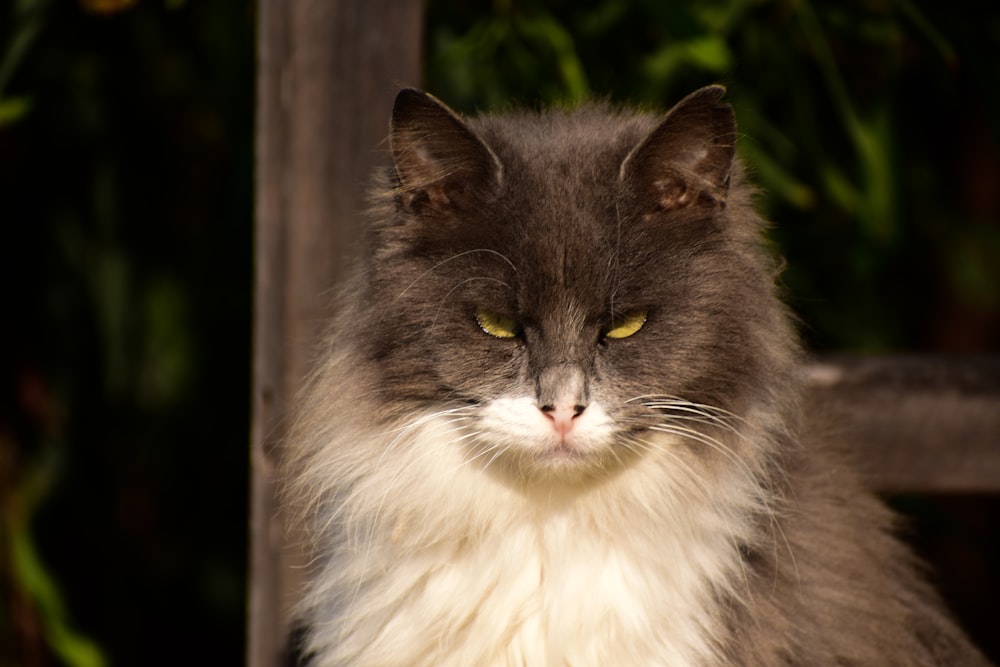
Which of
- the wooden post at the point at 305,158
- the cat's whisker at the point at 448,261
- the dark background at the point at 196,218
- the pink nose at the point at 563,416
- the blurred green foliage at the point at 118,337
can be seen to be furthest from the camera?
the blurred green foliage at the point at 118,337

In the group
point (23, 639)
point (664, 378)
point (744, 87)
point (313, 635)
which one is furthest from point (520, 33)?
point (23, 639)

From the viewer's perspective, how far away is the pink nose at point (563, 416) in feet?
6.24

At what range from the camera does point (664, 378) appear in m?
2.01

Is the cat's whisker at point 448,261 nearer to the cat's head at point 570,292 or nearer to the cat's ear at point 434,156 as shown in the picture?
the cat's head at point 570,292

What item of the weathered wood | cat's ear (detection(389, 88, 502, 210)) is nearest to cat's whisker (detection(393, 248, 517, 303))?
cat's ear (detection(389, 88, 502, 210))

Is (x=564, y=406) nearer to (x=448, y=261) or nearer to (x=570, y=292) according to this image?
(x=570, y=292)

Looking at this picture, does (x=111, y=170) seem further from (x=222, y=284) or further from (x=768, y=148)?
(x=768, y=148)

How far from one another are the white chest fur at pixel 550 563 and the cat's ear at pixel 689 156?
45 centimetres

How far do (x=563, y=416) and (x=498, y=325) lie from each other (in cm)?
23

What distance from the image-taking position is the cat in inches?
78.4

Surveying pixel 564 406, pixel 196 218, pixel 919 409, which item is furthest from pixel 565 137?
pixel 196 218

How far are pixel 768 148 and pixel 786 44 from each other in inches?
13.7

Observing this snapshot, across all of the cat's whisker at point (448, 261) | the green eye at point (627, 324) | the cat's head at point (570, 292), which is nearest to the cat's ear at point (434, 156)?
the cat's head at point (570, 292)

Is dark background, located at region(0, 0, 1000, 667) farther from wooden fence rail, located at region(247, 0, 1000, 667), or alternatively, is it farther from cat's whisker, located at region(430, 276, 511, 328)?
cat's whisker, located at region(430, 276, 511, 328)
